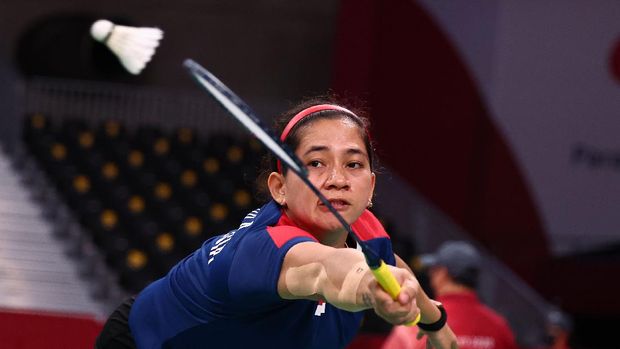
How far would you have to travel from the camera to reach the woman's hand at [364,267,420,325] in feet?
6.56

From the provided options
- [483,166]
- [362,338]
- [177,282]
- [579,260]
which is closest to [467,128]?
[483,166]

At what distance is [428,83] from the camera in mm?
11023

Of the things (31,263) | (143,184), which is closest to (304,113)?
(31,263)

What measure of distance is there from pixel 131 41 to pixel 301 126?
1.52 ft

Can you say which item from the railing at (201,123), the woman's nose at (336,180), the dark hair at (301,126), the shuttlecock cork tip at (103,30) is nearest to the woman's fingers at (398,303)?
the woman's nose at (336,180)

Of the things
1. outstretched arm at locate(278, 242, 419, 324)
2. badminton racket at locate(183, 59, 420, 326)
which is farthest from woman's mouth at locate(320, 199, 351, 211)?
badminton racket at locate(183, 59, 420, 326)

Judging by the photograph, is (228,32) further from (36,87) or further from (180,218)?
(180,218)

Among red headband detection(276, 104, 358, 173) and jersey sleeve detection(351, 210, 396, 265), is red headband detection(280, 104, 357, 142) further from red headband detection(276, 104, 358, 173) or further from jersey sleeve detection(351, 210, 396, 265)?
jersey sleeve detection(351, 210, 396, 265)

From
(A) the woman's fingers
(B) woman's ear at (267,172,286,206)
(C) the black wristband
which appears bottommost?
(C) the black wristband

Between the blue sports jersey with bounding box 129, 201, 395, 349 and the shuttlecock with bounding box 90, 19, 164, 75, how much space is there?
43 cm

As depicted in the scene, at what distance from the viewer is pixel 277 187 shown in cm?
268

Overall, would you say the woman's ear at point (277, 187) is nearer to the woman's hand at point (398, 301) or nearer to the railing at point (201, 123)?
the woman's hand at point (398, 301)

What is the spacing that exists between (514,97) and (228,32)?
3.36 m

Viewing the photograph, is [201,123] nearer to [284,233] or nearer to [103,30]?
[103,30]
